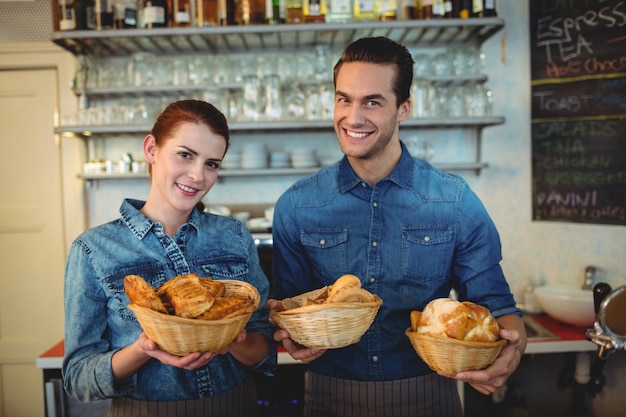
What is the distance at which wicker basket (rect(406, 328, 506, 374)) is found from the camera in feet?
3.74

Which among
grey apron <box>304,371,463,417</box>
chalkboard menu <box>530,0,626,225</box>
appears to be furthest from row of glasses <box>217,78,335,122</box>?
grey apron <box>304,371,463,417</box>

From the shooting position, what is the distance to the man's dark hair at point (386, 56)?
152 cm

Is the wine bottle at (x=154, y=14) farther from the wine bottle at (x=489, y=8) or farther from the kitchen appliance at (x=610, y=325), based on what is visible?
the kitchen appliance at (x=610, y=325)

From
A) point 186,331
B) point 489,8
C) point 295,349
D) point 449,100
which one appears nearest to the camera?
point 186,331

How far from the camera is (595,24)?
2.72 m

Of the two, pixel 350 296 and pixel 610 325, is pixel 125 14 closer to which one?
pixel 350 296

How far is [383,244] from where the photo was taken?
1.58m

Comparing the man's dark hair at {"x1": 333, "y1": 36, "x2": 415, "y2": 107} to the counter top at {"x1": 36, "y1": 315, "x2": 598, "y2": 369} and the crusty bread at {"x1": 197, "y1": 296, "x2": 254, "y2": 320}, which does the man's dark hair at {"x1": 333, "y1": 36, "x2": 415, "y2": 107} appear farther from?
the counter top at {"x1": 36, "y1": 315, "x2": 598, "y2": 369}

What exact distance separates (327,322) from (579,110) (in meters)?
2.34

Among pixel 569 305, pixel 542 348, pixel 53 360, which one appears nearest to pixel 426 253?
pixel 542 348

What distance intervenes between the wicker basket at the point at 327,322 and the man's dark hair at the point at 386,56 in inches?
27.5

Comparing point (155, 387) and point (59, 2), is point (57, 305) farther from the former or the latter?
point (155, 387)

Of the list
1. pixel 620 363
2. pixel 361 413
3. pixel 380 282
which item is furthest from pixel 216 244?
pixel 620 363

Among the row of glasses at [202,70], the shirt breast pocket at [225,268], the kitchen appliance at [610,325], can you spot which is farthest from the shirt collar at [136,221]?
the row of glasses at [202,70]
